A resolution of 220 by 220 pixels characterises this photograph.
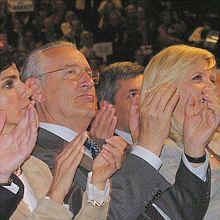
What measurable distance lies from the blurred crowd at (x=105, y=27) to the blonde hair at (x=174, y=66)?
4.69 m

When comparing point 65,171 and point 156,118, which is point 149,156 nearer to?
point 156,118

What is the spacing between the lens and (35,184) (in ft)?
6.09

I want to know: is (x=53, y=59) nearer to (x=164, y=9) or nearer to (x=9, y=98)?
(x=9, y=98)

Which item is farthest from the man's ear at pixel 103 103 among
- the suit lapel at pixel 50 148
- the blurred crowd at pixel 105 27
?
the blurred crowd at pixel 105 27

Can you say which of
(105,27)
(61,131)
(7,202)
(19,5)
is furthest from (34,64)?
(105,27)

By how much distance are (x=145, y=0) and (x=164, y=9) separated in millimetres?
523

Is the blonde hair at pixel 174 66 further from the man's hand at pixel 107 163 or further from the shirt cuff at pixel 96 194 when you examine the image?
the shirt cuff at pixel 96 194

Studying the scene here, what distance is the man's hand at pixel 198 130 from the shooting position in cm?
197

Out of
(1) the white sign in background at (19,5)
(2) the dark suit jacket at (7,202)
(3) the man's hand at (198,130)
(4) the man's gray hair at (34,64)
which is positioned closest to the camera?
(2) the dark suit jacket at (7,202)

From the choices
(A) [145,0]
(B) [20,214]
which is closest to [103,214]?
(B) [20,214]

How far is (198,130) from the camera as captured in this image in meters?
1.99

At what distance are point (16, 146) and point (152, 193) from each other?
1.70ft

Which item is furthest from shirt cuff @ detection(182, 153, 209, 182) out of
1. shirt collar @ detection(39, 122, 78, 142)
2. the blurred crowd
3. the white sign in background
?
the white sign in background

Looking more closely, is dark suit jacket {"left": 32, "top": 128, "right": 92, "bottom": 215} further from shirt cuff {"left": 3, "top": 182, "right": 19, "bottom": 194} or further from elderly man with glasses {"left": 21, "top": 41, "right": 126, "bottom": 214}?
shirt cuff {"left": 3, "top": 182, "right": 19, "bottom": 194}
